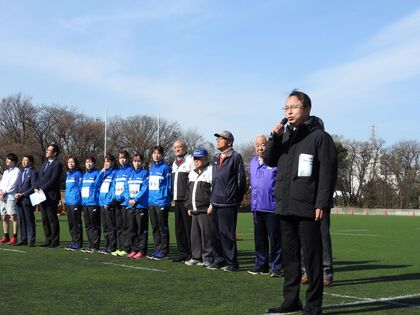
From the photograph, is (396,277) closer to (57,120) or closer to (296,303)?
(296,303)

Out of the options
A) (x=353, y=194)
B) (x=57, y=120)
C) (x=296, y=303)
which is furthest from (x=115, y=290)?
(x=353, y=194)

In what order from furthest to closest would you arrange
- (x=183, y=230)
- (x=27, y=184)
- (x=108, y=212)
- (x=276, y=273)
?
1. (x=27, y=184)
2. (x=108, y=212)
3. (x=183, y=230)
4. (x=276, y=273)

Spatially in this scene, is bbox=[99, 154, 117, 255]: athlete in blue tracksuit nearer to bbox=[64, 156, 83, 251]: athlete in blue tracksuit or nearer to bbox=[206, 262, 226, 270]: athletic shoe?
bbox=[64, 156, 83, 251]: athlete in blue tracksuit

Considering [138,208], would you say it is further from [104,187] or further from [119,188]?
[104,187]

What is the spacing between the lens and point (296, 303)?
577 cm

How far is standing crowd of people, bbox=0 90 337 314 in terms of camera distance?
223 inches

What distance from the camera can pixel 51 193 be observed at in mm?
12461

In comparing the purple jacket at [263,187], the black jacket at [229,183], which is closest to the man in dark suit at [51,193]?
the black jacket at [229,183]

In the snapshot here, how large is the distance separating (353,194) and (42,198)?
7141 centimetres

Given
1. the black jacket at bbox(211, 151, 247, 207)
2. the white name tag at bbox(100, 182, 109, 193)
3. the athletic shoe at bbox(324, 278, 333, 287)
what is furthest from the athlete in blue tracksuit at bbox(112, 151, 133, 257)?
the athletic shoe at bbox(324, 278, 333, 287)

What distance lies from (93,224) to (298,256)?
674cm

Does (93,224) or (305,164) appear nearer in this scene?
(305,164)

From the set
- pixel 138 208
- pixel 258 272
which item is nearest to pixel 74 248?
pixel 138 208

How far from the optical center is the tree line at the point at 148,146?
221 feet
